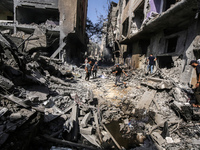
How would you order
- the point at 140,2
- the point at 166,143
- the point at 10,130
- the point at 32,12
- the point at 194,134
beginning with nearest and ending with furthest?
the point at 10,130, the point at 166,143, the point at 194,134, the point at 140,2, the point at 32,12

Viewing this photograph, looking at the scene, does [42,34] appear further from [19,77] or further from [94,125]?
[94,125]

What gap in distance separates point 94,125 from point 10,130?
2499 millimetres

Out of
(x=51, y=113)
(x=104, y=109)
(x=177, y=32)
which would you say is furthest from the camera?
(x=177, y=32)

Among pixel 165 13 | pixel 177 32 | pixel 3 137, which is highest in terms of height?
pixel 165 13

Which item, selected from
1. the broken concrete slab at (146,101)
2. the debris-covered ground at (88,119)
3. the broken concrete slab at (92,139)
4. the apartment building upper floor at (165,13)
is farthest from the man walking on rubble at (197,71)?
the broken concrete slab at (92,139)

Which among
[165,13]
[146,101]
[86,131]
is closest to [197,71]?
[146,101]

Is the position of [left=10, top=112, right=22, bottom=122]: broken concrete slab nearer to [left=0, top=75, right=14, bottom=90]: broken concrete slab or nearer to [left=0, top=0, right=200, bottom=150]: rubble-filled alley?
[left=0, top=0, right=200, bottom=150]: rubble-filled alley

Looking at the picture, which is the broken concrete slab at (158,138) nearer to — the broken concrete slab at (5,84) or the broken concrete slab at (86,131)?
the broken concrete slab at (86,131)

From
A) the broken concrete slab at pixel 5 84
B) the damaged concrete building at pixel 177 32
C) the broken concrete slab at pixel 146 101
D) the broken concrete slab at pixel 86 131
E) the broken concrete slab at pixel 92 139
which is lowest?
the broken concrete slab at pixel 92 139

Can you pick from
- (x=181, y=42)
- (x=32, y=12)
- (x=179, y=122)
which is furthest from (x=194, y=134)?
(x=32, y=12)

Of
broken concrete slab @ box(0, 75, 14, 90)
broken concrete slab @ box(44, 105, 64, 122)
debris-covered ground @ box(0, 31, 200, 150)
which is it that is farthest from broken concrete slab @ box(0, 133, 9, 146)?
broken concrete slab @ box(0, 75, 14, 90)

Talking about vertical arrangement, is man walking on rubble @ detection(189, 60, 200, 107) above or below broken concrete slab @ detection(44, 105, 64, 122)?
above

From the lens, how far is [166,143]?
3.14 meters

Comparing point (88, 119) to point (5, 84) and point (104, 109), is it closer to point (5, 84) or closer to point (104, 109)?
point (104, 109)
